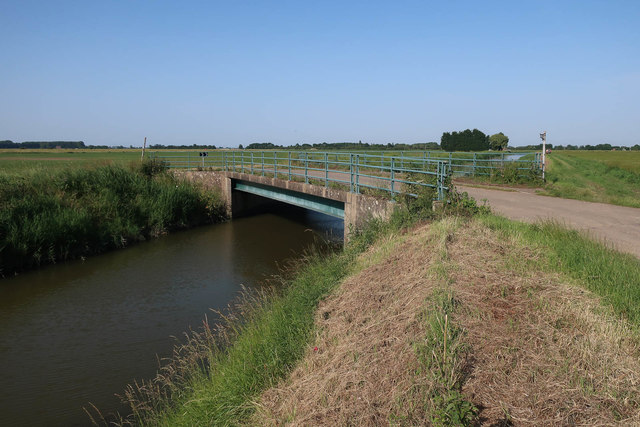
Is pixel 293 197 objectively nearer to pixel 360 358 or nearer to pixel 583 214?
pixel 583 214

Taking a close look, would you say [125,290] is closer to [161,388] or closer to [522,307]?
[161,388]

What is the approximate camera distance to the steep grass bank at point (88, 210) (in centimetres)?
1341

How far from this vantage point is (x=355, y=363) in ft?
14.7

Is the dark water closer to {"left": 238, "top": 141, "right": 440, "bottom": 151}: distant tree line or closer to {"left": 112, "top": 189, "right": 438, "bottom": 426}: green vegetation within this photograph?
{"left": 112, "top": 189, "right": 438, "bottom": 426}: green vegetation

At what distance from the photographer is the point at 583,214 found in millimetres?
10883

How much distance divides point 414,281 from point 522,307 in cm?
137

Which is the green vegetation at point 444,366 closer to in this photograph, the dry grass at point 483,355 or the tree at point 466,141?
the dry grass at point 483,355

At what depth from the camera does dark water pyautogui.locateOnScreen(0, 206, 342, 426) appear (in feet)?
21.9

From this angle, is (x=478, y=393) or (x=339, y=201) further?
(x=339, y=201)

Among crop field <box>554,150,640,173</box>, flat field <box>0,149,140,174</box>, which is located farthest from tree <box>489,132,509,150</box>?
flat field <box>0,149,140,174</box>

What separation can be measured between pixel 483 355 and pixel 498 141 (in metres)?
94.8

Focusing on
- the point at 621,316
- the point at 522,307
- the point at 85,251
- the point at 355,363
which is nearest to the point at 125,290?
the point at 85,251

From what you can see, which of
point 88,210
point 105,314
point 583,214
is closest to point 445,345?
point 105,314

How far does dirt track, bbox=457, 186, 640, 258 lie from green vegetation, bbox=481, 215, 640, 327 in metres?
0.73
